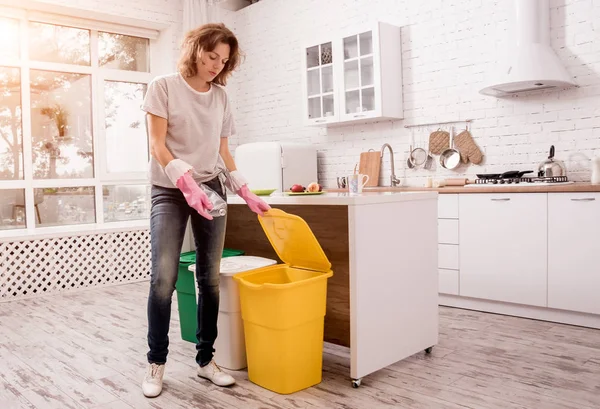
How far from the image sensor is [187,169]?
6.83ft

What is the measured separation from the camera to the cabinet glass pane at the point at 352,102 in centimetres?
475

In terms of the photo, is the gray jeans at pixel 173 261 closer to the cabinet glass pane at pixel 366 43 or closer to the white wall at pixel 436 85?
the white wall at pixel 436 85

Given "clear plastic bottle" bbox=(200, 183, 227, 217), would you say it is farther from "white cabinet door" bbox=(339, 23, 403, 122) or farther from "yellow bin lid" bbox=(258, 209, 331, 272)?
"white cabinet door" bbox=(339, 23, 403, 122)

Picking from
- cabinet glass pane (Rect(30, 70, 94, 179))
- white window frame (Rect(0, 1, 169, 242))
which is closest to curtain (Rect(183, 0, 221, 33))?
white window frame (Rect(0, 1, 169, 242))

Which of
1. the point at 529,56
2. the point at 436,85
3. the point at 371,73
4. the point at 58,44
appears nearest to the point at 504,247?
the point at 529,56

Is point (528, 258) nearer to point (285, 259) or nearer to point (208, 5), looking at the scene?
point (285, 259)

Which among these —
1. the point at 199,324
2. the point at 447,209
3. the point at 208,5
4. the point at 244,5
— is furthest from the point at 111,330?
the point at 244,5

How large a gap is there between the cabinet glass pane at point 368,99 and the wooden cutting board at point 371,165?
0.44m

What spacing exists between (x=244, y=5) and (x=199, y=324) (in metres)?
5.00

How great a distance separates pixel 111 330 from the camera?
3422mm

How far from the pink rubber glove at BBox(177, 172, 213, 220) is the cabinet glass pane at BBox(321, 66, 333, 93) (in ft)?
10.3

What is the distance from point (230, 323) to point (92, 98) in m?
3.78

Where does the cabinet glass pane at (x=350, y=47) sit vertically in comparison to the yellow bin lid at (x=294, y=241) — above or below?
above

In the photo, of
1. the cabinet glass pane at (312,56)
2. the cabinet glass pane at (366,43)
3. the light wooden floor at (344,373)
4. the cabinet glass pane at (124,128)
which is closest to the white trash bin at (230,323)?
the light wooden floor at (344,373)
